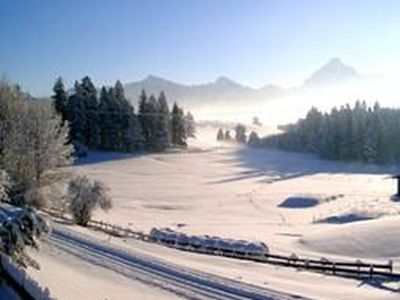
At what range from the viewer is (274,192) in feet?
342

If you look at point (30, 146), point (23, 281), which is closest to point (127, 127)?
point (30, 146)

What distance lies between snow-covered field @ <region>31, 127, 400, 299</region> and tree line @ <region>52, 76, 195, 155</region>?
15.8 ft

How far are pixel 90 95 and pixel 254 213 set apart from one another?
5888 centimetres

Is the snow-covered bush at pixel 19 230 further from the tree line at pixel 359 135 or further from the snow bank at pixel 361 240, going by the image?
the tree line at pixel 359 135

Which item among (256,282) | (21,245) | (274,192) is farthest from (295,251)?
(274,192)

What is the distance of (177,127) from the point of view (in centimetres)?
15475

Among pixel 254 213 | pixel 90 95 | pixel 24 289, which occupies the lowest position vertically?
pixel 254 213

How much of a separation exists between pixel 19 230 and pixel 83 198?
42238 millimetres

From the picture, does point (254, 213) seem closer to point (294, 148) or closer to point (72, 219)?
point (72, 219)

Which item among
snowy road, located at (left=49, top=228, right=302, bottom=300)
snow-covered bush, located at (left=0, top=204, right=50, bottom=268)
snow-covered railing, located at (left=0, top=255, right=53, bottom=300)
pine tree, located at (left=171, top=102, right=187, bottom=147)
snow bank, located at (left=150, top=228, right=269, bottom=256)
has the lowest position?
snow bank, located at (left=150, top=228, right=269, bottom=256)

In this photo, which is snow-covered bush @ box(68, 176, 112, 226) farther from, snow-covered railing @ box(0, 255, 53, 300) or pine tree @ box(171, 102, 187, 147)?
pine tree @ box(171, 102, 187, 147)

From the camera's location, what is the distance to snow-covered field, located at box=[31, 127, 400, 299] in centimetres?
3271

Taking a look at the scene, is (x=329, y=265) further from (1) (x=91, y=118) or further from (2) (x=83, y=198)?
(1) (x=91, y=118)

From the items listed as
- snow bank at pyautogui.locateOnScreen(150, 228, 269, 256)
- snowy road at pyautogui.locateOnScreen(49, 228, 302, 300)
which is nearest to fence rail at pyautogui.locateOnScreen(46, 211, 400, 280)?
snow bank at pyautogui.locateOnScreen(150, 228, 269, 256)
